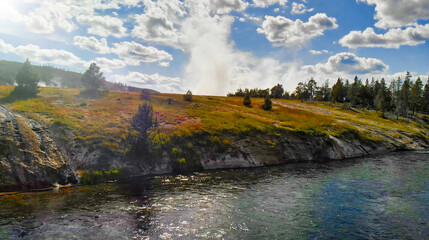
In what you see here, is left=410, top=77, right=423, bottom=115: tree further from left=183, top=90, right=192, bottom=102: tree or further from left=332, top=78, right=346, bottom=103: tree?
left=183, top=90, right=192, bottom=102: tree

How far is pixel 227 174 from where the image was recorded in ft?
126

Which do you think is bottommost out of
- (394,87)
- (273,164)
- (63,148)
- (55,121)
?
(273,164)

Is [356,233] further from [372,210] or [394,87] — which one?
[394,87]

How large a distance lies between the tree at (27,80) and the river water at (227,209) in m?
41.5

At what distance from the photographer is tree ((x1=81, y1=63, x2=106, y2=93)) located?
7789cm

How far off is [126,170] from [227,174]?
54.0 feet

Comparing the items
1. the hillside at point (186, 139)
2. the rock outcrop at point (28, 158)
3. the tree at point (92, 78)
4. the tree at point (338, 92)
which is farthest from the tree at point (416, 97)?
the rock outcrop at point (28, 158)

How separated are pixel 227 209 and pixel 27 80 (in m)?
62.5

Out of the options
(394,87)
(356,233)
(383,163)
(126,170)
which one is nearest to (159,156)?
(126,170)

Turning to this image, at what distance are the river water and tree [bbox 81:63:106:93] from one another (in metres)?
58.5

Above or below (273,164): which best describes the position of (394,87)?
above

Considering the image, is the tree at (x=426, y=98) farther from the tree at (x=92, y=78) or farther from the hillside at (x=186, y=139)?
the tree at (x=92, y=78)

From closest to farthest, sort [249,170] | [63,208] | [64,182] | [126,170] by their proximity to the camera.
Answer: [63,208], [64,182], [126,170], [249,170]

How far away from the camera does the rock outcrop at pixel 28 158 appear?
89.7 feet
